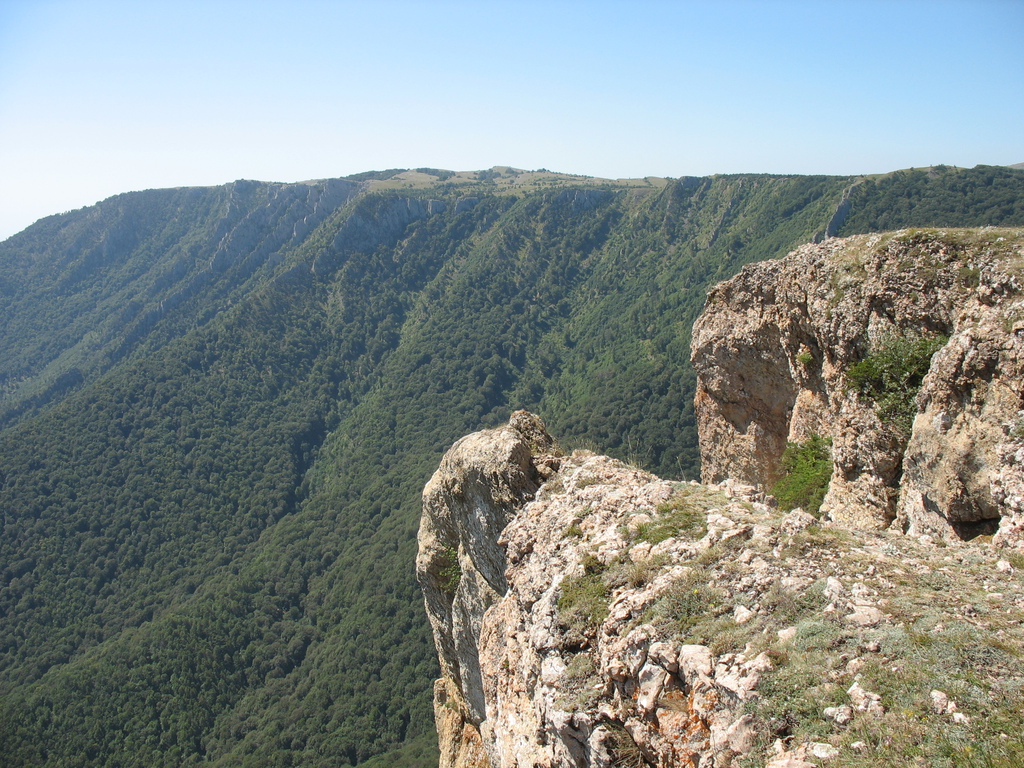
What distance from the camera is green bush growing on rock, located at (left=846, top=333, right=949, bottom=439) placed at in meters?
10.4

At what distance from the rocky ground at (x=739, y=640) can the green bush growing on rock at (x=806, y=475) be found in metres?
5.34

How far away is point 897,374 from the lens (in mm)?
10867

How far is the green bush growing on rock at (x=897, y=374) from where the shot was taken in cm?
1045

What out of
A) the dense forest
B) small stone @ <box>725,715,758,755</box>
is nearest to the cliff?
small stone @ <box>725,715,758,755</box>

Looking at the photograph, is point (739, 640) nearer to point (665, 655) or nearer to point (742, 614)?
point (742, 614)

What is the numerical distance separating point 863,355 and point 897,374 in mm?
1279

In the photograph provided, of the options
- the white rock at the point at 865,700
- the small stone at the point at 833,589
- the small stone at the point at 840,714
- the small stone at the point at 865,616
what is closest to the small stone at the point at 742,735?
the small stone at the point at 840,714

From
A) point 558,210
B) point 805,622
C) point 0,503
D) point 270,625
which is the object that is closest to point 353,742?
point 270,625

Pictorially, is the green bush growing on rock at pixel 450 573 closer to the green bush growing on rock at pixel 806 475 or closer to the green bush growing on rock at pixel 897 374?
the green bush growing on rock at pixel 806 475

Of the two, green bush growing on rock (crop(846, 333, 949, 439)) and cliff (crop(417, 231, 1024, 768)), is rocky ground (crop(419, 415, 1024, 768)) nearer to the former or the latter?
cliff (crop(417, 231, 1024, 768))

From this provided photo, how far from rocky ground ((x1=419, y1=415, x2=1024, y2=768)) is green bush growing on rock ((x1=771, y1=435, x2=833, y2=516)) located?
17.5 feet

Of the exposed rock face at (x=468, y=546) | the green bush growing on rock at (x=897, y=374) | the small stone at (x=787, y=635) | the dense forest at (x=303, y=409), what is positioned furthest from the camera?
the dense forest at (x=303, y=409)

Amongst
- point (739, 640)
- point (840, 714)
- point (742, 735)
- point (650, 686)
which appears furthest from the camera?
point (650, 686)

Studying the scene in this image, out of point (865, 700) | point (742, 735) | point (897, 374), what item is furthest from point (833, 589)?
point (897, 374)
